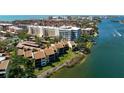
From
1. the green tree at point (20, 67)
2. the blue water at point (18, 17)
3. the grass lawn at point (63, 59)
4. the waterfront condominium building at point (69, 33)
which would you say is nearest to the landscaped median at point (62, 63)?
the grass lawn at point (63, 59)

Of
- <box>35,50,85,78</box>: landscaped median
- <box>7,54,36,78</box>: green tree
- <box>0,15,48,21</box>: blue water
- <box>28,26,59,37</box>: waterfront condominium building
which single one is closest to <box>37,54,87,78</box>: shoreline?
<box>35,50,85,78</box>: landscaped median

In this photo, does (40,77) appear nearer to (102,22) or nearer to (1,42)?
(1,42)

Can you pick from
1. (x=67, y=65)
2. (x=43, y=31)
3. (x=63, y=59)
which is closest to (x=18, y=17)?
(x=43, y=31)

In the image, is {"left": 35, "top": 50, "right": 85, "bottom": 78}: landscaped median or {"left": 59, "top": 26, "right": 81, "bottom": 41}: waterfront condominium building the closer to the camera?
{"left": 35, "top": 50, "right": 85, "bottom": 78}: landscaped median

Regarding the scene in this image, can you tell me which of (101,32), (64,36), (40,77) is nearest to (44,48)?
(64,36)

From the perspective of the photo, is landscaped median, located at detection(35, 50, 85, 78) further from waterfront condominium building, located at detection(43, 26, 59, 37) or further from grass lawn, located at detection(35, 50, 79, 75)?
waterfront condominium building, located at detection(43, 26, 59, 37)

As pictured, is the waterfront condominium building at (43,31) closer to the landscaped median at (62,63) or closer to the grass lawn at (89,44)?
the landscaped median at (62,63)
